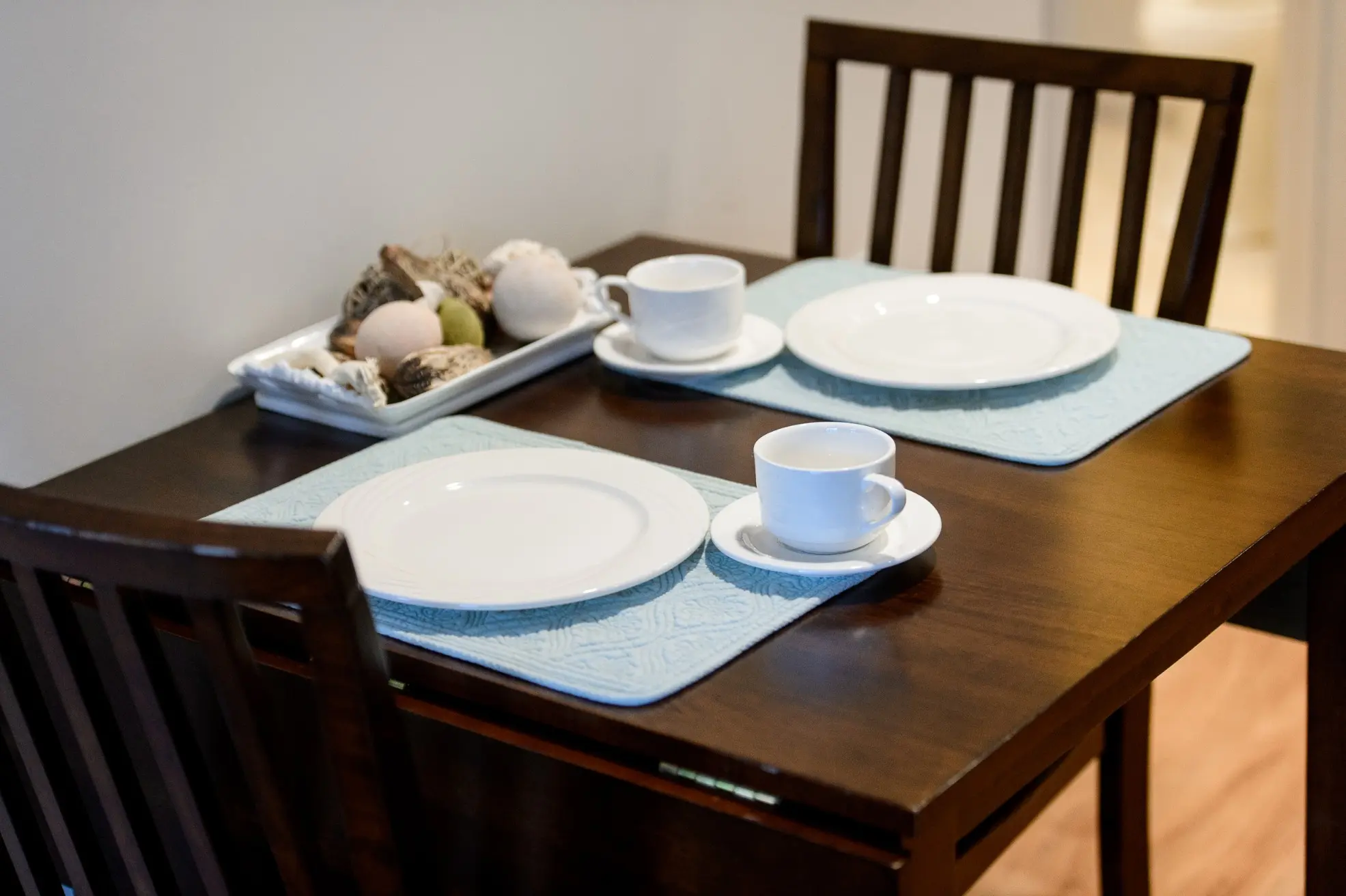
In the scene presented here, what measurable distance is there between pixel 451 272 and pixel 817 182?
52 centimetres

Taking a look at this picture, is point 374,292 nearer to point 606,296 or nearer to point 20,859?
point 606,296

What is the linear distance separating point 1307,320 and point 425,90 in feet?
5.08

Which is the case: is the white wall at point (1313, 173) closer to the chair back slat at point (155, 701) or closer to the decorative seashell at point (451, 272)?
the decorative seashell at point (451, 272)

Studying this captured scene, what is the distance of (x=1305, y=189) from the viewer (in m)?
2.30

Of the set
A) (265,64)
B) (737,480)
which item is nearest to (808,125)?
(265,64)

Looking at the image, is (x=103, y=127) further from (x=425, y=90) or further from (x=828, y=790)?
(x=828, y=790)

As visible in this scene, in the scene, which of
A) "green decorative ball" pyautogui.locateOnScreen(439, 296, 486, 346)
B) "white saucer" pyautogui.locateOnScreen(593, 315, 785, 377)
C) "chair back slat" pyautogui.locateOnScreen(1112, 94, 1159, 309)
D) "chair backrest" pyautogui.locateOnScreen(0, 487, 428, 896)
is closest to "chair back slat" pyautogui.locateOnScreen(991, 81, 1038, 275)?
"chair back slat" pyautogui.locateOnScreen(1112, 94, 1159, 309)

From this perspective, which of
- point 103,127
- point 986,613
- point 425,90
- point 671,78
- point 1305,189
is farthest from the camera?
point 1305,189

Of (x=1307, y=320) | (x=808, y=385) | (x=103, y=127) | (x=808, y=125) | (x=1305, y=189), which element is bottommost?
(x=1307, y=320)

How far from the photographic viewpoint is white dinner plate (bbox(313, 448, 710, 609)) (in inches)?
36.4

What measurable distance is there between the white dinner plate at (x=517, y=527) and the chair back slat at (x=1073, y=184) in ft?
2.22

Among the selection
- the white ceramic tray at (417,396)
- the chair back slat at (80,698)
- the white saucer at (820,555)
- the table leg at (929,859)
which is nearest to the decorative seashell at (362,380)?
the white ceramic tray at (417,396)

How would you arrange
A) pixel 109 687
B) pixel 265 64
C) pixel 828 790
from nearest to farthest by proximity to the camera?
pixel 828 790 → pixel 109 687 → pixel 265 64

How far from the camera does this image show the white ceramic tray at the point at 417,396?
124 centimetres
